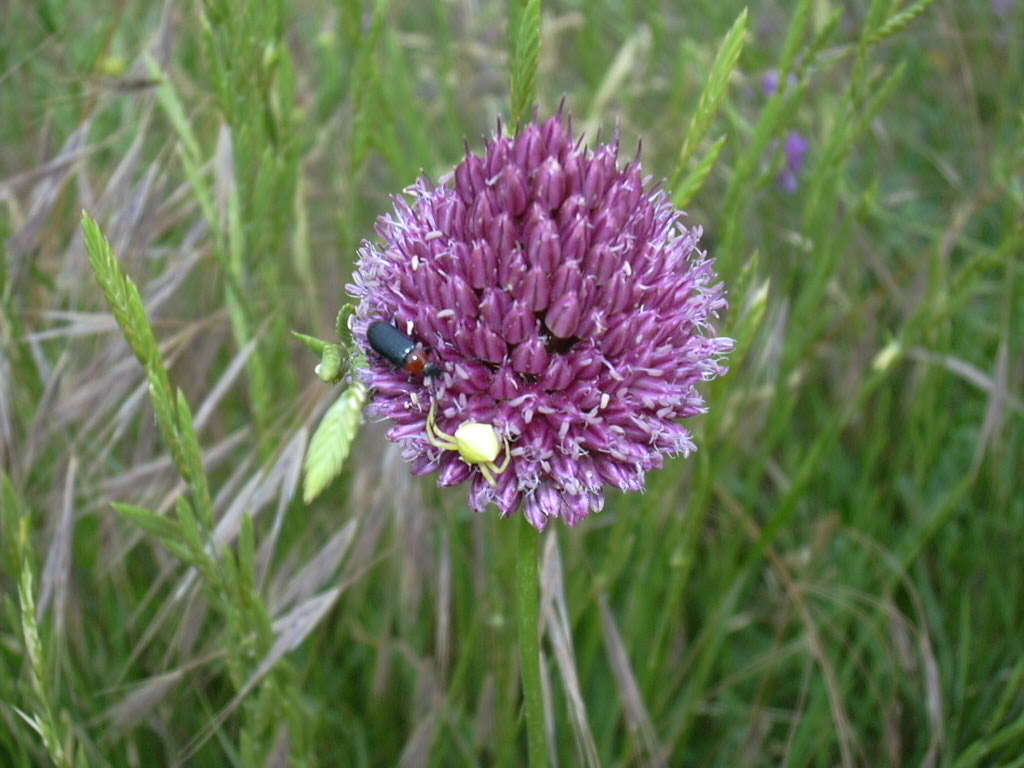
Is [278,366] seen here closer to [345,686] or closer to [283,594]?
[283,594]

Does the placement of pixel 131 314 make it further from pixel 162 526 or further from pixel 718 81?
pixel 718 81

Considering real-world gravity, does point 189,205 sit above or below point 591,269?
above

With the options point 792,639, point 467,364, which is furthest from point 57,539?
point 792,639

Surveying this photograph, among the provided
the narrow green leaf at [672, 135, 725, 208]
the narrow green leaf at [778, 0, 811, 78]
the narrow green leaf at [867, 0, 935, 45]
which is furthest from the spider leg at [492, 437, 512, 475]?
the narrow green leaf at [867, 0, 935, 45]

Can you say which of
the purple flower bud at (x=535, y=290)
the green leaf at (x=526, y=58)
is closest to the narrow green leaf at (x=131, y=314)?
Result: the purple flower bud at (x=535, y=290)

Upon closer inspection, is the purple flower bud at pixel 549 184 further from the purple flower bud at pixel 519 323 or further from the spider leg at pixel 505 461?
the spider leg at pixel 505 461

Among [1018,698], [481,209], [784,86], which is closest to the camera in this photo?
[481,209]

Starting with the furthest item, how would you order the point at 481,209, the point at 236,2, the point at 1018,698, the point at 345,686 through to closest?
the point at 345,686 < the point at 1018,698 < the point at 236,2 < the point at 481,209
